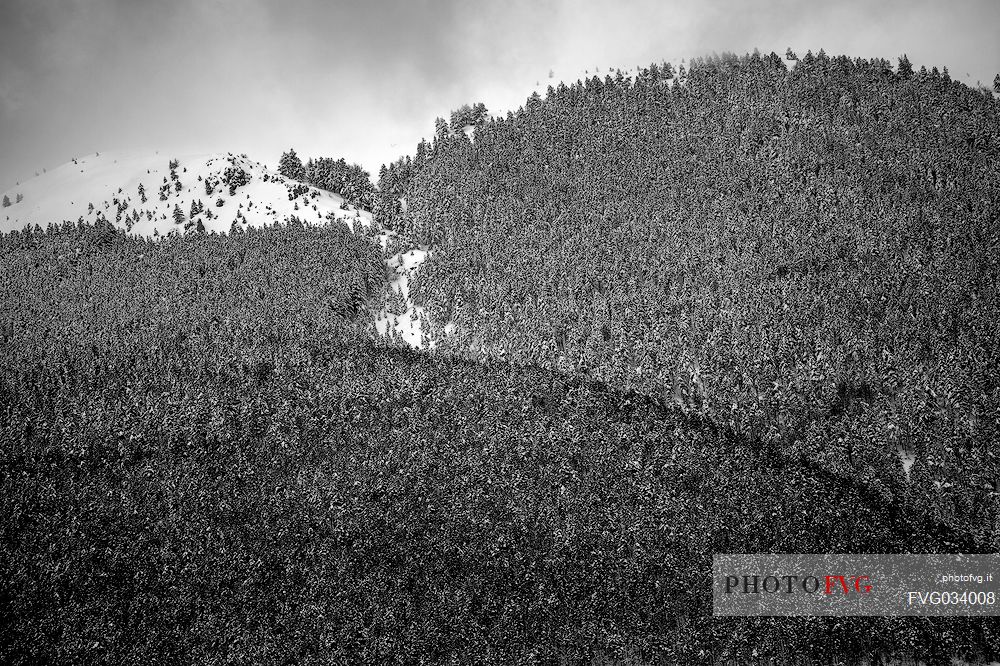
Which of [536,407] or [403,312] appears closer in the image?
[536,407]

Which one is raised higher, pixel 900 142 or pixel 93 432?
pixel 900 142

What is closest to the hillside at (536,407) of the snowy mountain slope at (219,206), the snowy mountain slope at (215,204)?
the snowy mountain slope at (219,206)

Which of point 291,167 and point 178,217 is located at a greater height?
point 291,167

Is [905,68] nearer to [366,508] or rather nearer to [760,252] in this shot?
[760,252]

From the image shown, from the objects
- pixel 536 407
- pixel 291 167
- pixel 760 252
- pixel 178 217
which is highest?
pixel 291 167

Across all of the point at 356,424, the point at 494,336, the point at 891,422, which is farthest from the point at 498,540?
the point at 891,422

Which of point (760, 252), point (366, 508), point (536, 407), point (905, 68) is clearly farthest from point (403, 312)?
point (905, 68)

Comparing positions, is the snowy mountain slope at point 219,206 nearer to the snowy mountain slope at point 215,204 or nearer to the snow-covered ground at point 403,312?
the snowy mountain slope at point 215,204

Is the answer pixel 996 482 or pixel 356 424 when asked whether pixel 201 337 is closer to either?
pixel 356 424

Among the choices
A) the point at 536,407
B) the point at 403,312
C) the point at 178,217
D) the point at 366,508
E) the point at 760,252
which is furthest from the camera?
the point at 178,217
